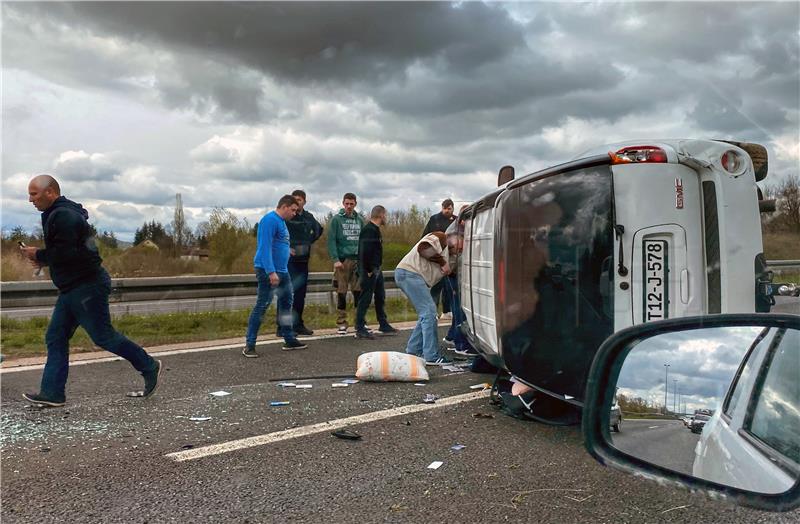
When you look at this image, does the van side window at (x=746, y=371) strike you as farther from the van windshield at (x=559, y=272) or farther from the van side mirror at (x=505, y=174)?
the van side mirror at (x=505, y=174)

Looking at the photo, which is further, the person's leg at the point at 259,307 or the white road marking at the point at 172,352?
the person's leg at the point at 259,307

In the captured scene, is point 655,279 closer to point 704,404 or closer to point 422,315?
point 704,404

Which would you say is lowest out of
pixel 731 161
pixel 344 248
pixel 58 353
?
pixel 58 353

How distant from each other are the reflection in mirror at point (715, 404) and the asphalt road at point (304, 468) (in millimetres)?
836

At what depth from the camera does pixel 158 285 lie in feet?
36.0

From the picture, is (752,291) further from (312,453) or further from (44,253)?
(44,253)

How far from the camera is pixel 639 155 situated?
4203 mm

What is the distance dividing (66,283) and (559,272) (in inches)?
153

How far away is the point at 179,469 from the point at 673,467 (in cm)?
307

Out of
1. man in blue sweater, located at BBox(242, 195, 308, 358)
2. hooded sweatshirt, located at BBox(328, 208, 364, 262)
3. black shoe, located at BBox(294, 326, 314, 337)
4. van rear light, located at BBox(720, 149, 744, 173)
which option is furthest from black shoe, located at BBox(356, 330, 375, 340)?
van rear light, located at BBox(720, 149, 744, 173)

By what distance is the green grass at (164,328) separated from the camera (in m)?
8.44

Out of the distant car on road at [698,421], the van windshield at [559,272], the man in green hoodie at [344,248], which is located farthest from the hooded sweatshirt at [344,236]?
the distant car on road at [698,421]

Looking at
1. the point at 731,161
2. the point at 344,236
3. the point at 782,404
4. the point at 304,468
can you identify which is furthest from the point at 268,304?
the point at 782,404

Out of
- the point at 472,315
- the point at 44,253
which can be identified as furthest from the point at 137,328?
the point at 472,315
